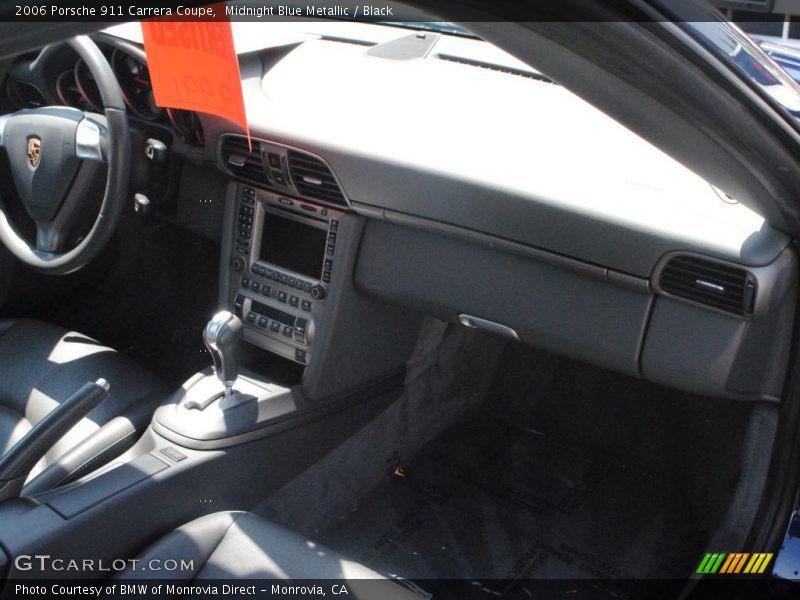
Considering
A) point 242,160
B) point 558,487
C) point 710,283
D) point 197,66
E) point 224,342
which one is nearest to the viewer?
point 197,66

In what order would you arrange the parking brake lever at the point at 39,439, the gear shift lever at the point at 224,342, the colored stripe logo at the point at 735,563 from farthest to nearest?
the gear shift lever at the point at 224,342 → the colored stripe logo at the point at 735,563 → the parking brake lever at the point at 39,439

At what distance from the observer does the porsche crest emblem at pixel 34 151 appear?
85.0 inches

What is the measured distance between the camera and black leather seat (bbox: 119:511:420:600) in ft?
5.46

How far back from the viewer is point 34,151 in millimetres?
2174

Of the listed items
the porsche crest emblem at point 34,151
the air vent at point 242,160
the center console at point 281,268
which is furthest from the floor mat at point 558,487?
the porsche crest emblem at point 34,151

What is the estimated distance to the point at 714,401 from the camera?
250 centimetres

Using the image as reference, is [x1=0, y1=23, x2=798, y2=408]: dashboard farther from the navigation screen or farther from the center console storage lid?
the center console storage lid

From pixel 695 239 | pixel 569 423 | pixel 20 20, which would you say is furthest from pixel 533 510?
pixel 20 20

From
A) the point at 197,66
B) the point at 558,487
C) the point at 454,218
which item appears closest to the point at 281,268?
the point at 454,218

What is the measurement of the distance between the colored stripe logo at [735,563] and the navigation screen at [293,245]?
117cm

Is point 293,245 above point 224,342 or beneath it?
above

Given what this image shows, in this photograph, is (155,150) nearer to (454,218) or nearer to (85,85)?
(85,85)

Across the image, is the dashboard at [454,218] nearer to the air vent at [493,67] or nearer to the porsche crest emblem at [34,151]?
the air vent at [493,67]

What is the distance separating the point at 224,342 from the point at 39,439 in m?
A: 0.47
